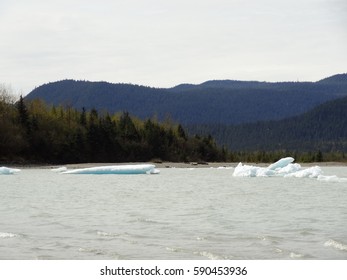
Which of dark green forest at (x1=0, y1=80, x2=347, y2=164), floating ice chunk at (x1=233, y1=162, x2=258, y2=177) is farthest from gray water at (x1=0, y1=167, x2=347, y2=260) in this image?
dark green forest at (x1=0, y1=80, x2=347, y2=164)

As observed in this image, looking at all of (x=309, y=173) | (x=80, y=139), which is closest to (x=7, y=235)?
(x=309, y=173)

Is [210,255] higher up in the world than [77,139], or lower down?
lower down

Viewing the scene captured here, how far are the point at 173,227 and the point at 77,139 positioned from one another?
7027cm

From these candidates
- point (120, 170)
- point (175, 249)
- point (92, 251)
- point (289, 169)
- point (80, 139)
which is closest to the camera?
point (92, 251)

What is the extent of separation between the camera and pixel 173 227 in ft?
56.7

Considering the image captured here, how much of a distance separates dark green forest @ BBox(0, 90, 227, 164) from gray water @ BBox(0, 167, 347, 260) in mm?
54599

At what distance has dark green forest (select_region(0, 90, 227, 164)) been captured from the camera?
8162 centimetres

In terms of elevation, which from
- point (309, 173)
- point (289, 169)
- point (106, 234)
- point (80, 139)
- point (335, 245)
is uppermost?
point (80, 139)

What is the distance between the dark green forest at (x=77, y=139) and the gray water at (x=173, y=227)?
179ft

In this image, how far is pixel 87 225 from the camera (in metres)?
17.7

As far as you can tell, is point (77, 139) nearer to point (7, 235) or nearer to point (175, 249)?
point (7, 235)

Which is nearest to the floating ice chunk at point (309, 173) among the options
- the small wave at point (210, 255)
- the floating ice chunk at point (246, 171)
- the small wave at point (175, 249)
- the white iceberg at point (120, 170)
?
the floating ice chunk at point (246, 171)
